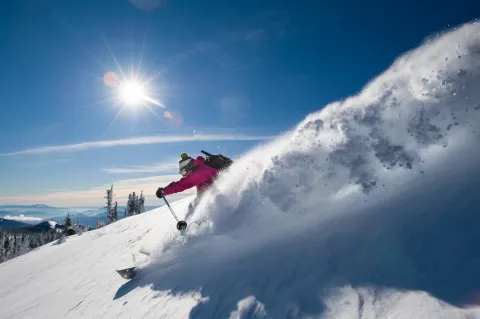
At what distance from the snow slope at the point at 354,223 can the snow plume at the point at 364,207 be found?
0.02m

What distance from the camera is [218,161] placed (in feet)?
31.8

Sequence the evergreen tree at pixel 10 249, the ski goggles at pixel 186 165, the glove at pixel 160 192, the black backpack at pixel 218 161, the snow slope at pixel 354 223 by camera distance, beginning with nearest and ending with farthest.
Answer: the snow slope at pixel 354 223
the glove at pixel 160 192
the black backpack at pixel 218 161
the ski goggles at pixel 186 165
the evergreen tree at pixel 10 249

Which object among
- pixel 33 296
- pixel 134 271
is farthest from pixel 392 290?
pixel 33 296

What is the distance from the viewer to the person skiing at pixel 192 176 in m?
8.40

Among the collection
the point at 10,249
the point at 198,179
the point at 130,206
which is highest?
the point at 10,249

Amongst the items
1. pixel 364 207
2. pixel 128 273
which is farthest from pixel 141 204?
pixel 364 207

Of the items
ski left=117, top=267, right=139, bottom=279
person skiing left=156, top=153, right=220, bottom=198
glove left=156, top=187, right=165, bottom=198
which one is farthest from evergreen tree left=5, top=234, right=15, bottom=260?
glove left=156, top=187, right=165, bottom=198

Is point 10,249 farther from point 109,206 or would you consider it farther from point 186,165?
point 186,165

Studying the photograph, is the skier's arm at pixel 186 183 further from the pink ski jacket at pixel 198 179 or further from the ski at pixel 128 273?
the ski at pixel 128 273

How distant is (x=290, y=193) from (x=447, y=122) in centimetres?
355

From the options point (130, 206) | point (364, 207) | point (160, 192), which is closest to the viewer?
point (364, 207)

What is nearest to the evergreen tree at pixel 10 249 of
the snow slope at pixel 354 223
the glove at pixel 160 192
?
the snow slope at pixel 354 223

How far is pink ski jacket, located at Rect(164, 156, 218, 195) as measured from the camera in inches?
332

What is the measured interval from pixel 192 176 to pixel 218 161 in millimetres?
1310
